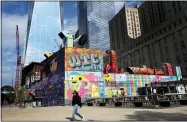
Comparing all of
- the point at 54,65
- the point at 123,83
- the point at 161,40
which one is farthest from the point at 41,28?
the point at 123,83

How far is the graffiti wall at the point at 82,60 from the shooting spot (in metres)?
49.9

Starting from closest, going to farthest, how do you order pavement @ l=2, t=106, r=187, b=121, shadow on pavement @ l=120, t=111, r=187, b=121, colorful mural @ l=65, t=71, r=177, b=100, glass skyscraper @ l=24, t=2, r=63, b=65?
1. shadow on pavement @ l=120, t=111, r=187, b=121
2. pavement @ l=2, t=106, r=187, b=121
3. colorful mural @ l=65, t=71, r=177, b=100
4. glass skyscraper @ l=24, t=2, r=63, b=65

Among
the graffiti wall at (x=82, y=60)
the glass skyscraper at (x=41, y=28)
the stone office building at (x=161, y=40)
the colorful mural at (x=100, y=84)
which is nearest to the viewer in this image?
the colorful mural at (x=100, y=84)

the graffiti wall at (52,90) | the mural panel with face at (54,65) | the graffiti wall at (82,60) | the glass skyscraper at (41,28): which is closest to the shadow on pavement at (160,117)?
the graffiti wall at (52,90)

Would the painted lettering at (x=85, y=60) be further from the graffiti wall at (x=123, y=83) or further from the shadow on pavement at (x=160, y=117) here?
the shadow on pavement at (x=160, y=117)

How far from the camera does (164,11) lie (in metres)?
117

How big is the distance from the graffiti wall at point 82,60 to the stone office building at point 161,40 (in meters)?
47.4

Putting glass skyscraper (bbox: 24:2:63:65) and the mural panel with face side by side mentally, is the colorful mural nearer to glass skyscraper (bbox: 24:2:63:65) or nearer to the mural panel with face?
the mural panel with face

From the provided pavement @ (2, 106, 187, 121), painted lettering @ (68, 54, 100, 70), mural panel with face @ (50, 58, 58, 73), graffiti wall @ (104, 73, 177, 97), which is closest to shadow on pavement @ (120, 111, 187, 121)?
pavement @ (2, 106, 187, 121)

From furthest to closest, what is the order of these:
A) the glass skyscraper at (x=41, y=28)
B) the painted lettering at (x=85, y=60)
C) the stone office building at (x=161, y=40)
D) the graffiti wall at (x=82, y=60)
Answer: the glass skyscraper at (x=41, y=28) < the stone office building at (x=161, y=40) < the painted lettering at (x=85, y=60) < the graffiti wall at (x=82, y=60)

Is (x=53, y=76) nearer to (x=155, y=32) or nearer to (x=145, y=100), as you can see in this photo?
(x=145, y=100)

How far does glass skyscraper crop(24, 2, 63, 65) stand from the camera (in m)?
152

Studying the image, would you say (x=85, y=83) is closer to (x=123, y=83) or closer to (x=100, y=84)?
(x=100, y=84)

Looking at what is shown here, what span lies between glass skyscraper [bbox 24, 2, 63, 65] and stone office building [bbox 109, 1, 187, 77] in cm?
5734
